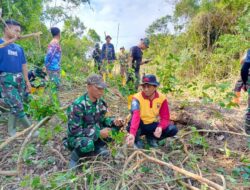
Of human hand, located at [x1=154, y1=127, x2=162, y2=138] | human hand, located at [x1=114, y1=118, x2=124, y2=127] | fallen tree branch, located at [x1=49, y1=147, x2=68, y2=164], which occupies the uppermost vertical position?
human hand, located at [x1=114, y1=118, x2=124, y2=127]

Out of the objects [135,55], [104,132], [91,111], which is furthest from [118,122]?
[135,55]

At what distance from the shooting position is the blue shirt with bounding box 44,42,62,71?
4.74 meters

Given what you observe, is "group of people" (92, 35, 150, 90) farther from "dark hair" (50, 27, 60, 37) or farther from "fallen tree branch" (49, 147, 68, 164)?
"fallen tree branch" (49, 147, 68, 164)

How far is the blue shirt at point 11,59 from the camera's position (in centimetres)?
339

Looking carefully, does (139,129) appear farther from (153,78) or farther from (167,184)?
(167,184)

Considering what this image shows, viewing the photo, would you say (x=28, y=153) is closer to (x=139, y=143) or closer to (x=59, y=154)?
(x=59, y=154)

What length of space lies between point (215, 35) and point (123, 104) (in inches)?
260

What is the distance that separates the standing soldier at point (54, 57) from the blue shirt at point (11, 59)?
116cm


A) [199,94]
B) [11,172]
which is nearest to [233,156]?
[11,172]

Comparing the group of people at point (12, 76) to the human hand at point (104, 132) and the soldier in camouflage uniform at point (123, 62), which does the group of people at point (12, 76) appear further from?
the soldier in camouflage uniform at point (123, 62)

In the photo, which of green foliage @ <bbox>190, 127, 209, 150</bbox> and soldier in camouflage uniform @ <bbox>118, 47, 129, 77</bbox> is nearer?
green foliage @ <bbox>190, 127, 209, 150</bbox>

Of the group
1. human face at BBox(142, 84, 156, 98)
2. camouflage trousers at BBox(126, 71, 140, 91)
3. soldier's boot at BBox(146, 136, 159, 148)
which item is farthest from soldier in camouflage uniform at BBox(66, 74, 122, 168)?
camouflage trousers at BBox(126, 71, 140, 91)

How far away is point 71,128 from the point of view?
2.78 meters

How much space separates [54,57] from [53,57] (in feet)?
0.06
